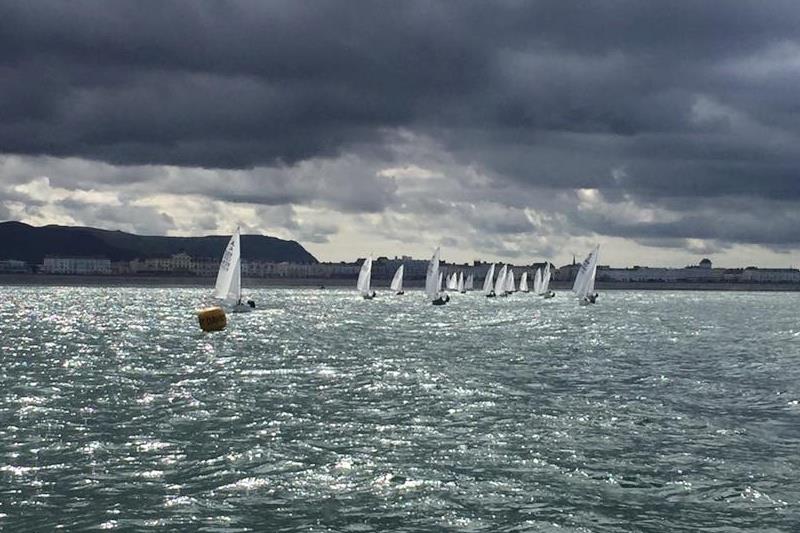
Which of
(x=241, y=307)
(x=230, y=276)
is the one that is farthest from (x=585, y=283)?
(x=230, y=276)

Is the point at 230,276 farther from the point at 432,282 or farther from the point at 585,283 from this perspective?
the point at 585,283

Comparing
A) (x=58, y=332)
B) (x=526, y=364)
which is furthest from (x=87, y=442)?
(x=58, y=332)

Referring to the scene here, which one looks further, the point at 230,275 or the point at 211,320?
Result: the point at 230,275

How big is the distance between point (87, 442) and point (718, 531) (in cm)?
1840

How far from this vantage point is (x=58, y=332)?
87.4 meters

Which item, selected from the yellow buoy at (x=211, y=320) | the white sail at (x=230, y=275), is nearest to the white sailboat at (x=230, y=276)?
the white sail at (x=230, y=275)

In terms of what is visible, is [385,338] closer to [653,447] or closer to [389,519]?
[653,447]

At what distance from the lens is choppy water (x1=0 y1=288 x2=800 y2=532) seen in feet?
68.1

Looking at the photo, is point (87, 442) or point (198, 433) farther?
point (198, 433)

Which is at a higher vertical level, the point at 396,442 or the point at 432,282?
the point at 432,282

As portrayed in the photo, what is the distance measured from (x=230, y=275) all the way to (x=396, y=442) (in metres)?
82.3

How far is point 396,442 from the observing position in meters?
29.0

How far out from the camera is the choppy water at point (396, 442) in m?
20.8

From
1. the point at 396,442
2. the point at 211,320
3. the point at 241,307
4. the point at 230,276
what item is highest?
the point at 230,276
